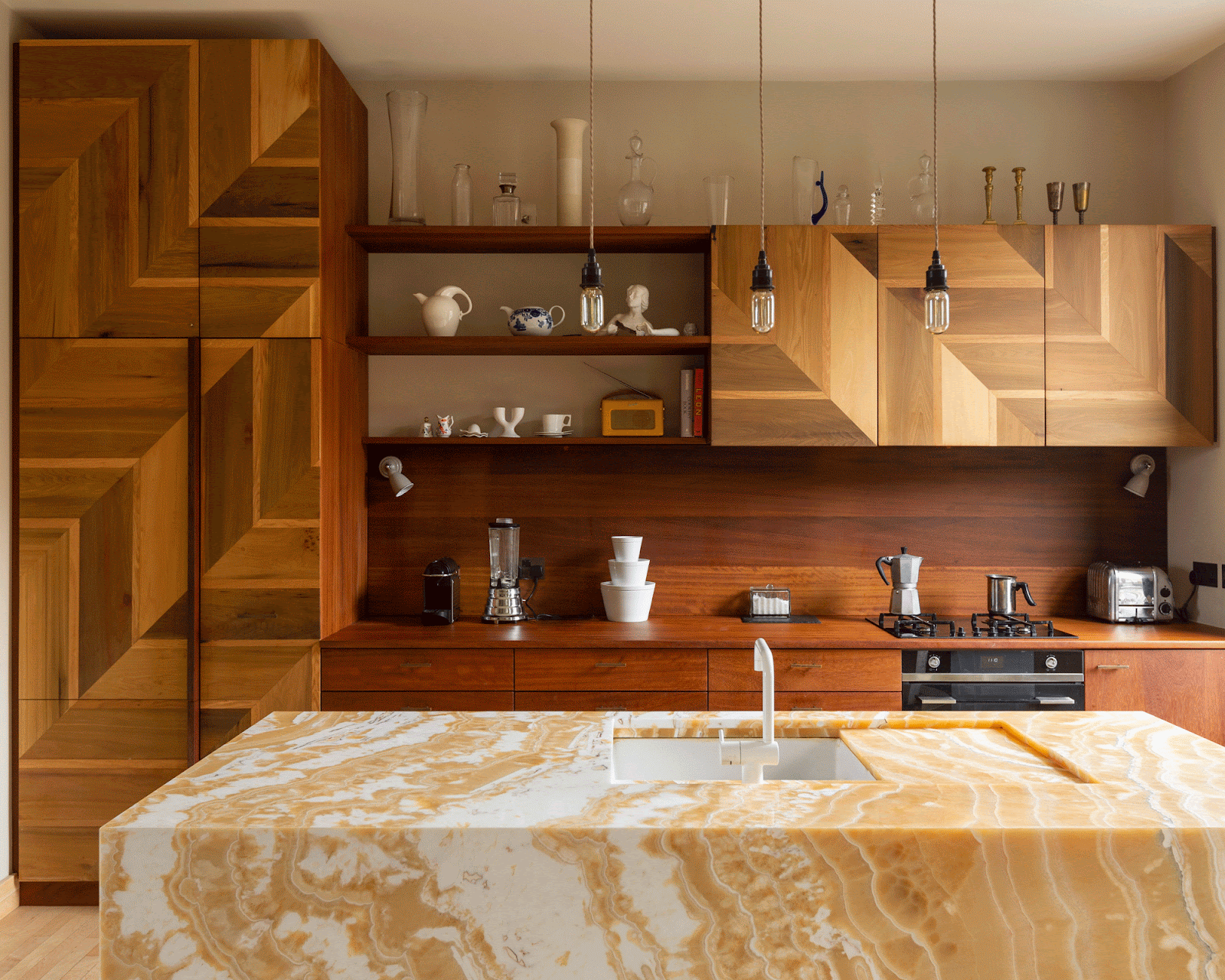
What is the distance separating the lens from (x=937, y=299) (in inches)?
77.5

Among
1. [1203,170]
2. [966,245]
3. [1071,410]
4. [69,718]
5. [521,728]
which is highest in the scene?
[1203,170]

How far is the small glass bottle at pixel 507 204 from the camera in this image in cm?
347

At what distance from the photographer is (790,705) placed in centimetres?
308

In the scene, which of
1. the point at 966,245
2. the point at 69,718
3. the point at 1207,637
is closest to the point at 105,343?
the point at 69,718

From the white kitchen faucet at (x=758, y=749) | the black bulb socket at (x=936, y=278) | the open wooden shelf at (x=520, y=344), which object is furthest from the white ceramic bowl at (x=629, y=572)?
the black bulb socket at (x=936, y=278)

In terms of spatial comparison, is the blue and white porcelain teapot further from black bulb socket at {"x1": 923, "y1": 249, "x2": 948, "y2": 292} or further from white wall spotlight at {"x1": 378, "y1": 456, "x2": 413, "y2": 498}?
black bulb socket at {"x1": 923, "y1": 249, "x2": 948, "y2": 292}

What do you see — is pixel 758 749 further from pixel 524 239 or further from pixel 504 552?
pixel 524 239

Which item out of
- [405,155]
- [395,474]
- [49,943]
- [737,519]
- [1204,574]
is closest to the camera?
[49,943]

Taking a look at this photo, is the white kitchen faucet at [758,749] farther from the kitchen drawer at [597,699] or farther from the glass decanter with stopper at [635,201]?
the glass decanter with stopper at [635,201]

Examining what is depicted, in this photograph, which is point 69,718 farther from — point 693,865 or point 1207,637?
point 1207,637

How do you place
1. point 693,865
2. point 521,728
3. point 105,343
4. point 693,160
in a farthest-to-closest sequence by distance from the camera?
point 693,160 → point 105,343 → point 521,728 → point 693,865

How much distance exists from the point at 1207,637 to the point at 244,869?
3060mm

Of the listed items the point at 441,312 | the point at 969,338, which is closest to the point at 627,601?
the point at 441,312

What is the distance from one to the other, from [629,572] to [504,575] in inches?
19.9
